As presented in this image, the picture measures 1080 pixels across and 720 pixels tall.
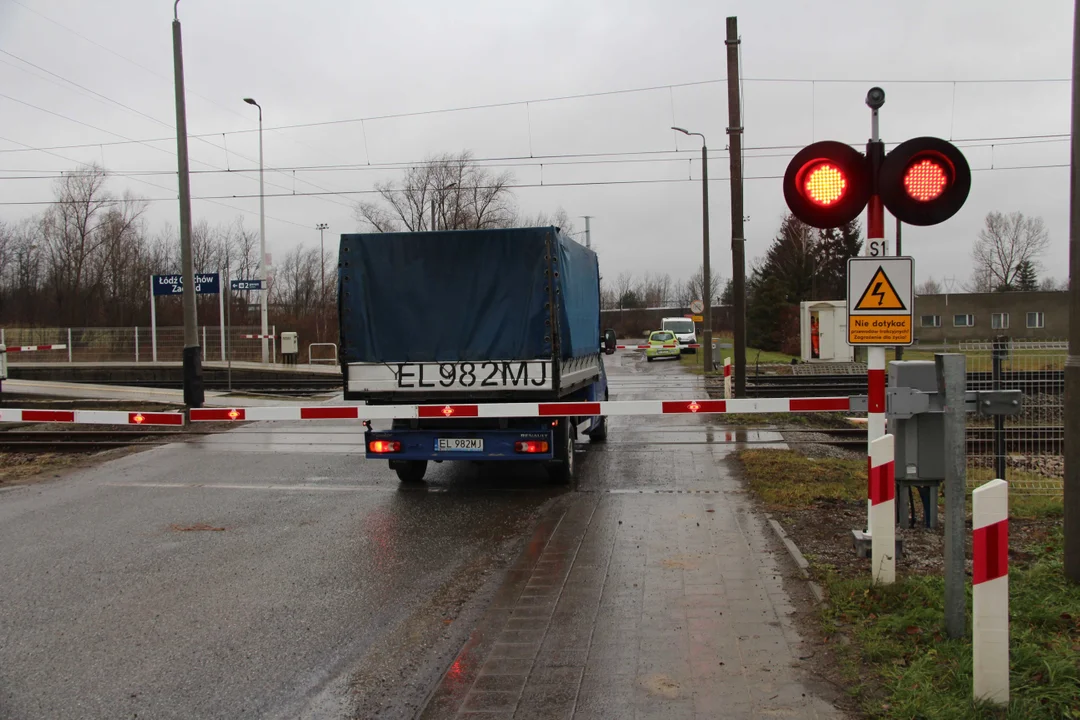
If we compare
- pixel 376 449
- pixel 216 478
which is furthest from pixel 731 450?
pixel 216 478

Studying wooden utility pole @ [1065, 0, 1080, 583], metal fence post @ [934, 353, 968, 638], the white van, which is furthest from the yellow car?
metal fence post @ [934, 353, 968, 638]

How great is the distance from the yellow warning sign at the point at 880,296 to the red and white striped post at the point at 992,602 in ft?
6.43

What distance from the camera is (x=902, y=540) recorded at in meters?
6.45

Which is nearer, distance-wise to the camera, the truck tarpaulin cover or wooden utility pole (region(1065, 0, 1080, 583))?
wooden utility pole (region(1065, 0, 1080, 583))

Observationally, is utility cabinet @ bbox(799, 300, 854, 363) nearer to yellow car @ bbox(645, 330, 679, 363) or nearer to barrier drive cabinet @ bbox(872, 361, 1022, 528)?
yellow car @ bbox(645, 330, 679, 363)

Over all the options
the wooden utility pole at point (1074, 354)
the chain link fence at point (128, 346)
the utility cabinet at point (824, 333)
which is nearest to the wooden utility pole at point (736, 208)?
the wooden utility pole at point (1074, 354)

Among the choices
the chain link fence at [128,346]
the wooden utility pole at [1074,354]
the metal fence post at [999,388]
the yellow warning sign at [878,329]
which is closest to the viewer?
the wooden utility pole at [1074,354]

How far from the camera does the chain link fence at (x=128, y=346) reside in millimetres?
33812

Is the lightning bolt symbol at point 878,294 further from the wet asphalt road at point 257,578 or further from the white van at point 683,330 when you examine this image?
the white van at point 683,330

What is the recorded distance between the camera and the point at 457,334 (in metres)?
9.52

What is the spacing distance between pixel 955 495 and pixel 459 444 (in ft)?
→ 19.3

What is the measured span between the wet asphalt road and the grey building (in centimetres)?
5147

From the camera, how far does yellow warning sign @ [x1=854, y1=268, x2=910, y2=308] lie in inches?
209

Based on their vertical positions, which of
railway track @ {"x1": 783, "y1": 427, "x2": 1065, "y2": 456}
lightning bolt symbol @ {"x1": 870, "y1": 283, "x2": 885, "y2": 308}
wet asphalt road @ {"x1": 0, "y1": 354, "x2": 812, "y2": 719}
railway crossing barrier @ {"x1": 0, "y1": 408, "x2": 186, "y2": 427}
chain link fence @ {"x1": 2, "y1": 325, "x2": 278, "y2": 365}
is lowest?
wet asphalt road @ {"x1": 0, "y1": 354, "x2": 812, "y2": 719}
